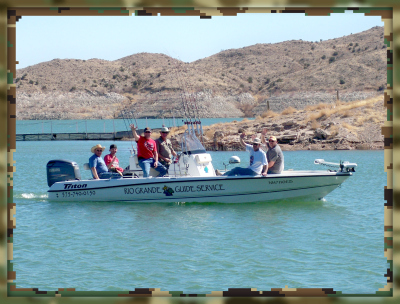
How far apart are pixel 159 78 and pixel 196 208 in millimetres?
113129

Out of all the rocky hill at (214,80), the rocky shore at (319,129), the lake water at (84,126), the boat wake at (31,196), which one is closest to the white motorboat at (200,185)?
the boat wake at (31,196)

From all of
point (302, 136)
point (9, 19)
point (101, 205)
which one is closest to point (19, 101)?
point (302, 136)

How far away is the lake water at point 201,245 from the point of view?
8430mm

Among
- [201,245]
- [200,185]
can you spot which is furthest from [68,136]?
[201,245]

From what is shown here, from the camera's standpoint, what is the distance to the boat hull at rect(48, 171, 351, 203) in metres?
14.7

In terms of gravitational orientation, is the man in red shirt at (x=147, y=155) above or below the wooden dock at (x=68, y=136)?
below

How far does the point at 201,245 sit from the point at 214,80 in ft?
385

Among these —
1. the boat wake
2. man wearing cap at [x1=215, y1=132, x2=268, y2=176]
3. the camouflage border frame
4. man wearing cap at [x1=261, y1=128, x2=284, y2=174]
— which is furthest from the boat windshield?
the camouflage border frame

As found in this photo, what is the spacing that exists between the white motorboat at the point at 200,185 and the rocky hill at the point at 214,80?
77.1 m

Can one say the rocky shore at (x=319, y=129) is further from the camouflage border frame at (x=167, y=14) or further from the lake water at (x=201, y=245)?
the camouflage border frame at (x=167, y=14)

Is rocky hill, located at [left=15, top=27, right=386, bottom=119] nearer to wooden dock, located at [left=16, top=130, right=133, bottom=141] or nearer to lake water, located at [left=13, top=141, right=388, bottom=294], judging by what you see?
wooden dock, located at [left=16, top=130, right=133, bottom=141]

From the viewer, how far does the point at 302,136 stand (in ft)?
125

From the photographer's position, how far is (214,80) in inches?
4993

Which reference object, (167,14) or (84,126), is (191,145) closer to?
(167,14)
